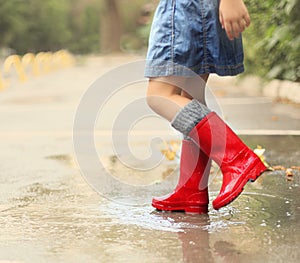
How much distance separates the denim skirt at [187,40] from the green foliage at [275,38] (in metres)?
2.08

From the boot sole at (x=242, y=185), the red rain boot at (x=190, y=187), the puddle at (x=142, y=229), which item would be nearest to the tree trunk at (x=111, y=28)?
the puddle at (x=142, y=229)

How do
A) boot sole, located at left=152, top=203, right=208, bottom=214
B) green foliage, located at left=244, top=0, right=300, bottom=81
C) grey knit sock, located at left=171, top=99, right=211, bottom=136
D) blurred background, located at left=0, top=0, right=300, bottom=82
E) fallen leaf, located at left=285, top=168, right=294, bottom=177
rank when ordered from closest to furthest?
grey knit sock, located at left=171, top=99, right=211, bottom=136, boot sole, located at left=152, top=203, right=208, bottom=214, fallen leaf, located at left=285, top=168, right=294, bottom=177, green foliage, located at left=244, top=0, right=300, bottom=81, blurred background, located at left=0, top=0, right=300, bottom=82

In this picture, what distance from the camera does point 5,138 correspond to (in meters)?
7.03

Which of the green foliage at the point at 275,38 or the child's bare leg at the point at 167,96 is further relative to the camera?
the green foliage at the point at 275,38

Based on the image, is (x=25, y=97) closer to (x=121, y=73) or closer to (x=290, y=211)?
(x=121, y=73)

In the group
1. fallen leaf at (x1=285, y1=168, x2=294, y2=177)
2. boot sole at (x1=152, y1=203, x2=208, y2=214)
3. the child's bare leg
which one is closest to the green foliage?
fallen leaf at (x1=285, y1=168, x2=294, y2=177)

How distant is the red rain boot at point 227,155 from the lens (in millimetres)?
3367

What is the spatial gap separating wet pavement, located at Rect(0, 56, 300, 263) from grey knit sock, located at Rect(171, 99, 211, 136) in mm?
432

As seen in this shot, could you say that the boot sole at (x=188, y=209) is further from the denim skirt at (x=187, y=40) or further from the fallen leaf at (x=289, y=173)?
the fallen leaf at (x=289, y=173)

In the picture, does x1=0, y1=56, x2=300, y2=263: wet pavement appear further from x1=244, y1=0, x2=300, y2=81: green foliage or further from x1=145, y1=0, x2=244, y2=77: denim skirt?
x1=244, y1=0, x2=300, y2=81: green foliage

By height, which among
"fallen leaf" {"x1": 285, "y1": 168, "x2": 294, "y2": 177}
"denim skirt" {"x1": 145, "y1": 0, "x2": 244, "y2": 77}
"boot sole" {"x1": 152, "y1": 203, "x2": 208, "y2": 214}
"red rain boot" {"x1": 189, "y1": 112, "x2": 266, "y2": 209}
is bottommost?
"fallen leaf" {"x1": 285, "y1": 168, "x2": 294, "y2": 177}

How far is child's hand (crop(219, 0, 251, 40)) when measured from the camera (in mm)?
3357

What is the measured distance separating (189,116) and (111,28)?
36.6 meters

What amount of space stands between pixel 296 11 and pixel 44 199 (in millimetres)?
2920
